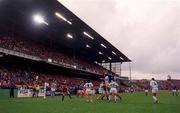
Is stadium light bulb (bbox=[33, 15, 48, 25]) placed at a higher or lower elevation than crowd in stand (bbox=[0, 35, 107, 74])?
higher

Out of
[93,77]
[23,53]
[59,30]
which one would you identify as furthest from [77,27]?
[93,77]

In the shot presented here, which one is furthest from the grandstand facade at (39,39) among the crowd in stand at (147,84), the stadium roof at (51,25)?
the crowd in stand at (147,84)

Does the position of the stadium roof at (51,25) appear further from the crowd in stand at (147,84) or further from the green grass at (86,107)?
the crowd in stand at (147,84)

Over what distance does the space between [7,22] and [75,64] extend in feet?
70.4

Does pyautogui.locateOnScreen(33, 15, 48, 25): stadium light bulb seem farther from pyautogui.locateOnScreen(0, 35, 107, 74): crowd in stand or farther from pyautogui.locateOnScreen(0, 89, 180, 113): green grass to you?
pyautogui.locateOnScreen(0, 89, 180, 113): green grass

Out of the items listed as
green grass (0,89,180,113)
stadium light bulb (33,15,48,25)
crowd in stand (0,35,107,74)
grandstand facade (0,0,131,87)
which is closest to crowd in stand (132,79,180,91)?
grandstand facade (0,0,131,87)

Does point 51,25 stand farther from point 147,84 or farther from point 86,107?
point 147,84

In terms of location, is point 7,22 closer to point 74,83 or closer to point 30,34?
point 30,34

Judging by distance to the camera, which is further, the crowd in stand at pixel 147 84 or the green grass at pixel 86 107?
the crowd in stand at pixel 147 84

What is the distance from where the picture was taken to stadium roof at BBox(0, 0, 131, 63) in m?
36.2

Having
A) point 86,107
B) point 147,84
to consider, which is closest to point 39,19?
point 86,107

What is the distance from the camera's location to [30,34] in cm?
5016

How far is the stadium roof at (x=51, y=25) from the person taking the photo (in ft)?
119

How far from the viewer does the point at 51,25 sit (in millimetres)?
45781
